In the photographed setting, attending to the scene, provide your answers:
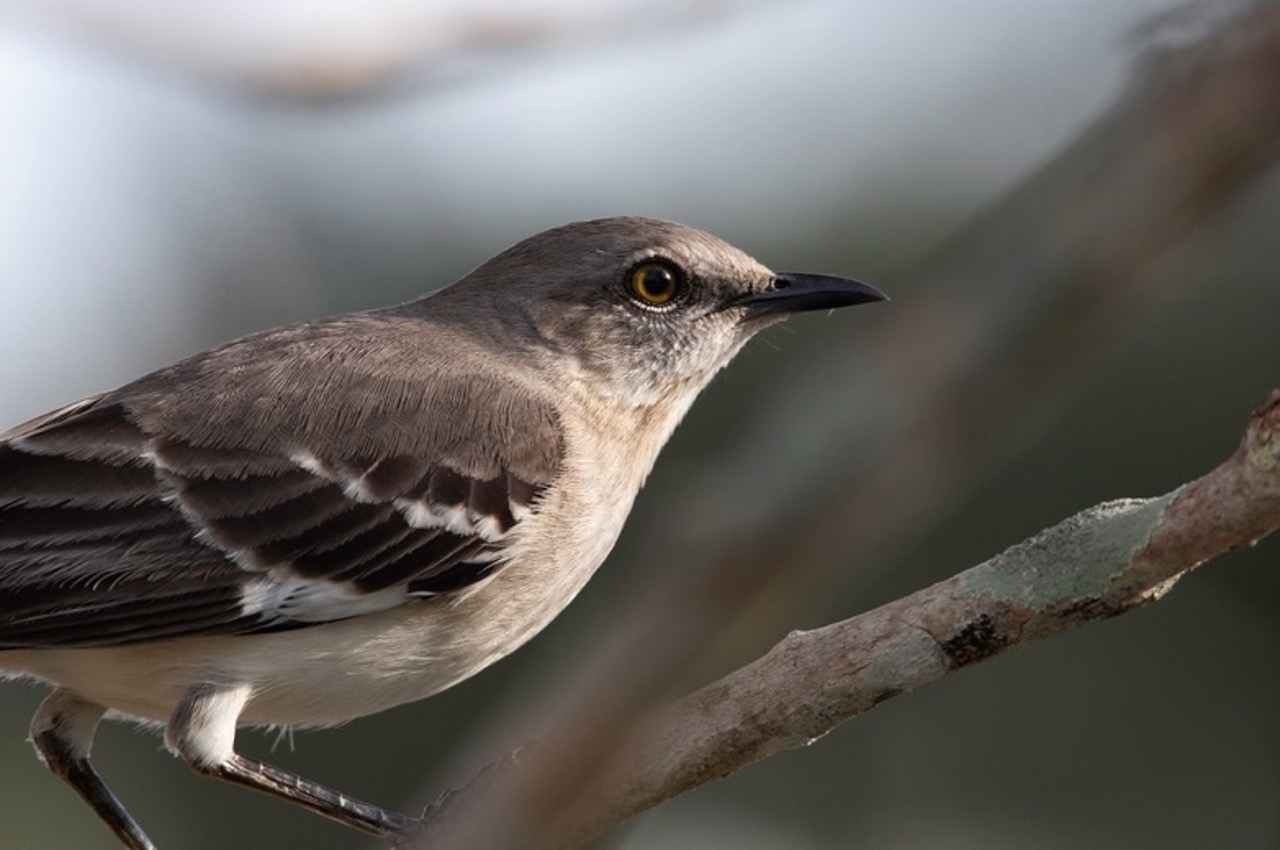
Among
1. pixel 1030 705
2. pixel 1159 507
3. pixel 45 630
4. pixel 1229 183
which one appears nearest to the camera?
pixel 1229 183

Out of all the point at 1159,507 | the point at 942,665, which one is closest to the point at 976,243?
the point at 1159,507

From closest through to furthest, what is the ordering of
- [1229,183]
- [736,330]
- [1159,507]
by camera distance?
1. [1229,183]
2. [1159,507]
3. [736,330]

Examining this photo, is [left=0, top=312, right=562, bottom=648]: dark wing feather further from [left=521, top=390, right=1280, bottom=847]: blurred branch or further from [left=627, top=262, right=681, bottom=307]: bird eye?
[left=521, top=390, right=1280, bottom=847]: blurred branch

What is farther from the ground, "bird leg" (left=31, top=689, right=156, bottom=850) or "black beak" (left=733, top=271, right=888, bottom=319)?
"black beak" (left=733, top=271, right=888, bottom=319)

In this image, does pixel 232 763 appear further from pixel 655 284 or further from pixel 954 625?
pixel 954 625

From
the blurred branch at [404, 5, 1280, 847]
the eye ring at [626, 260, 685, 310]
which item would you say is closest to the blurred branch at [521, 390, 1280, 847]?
the blurred branch at [404, 5, 1280, 847]

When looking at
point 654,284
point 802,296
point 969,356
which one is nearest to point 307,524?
point 654,284

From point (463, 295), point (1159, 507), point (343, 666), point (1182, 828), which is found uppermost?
point (463, 295)

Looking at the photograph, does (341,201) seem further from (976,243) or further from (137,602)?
(976,243)
